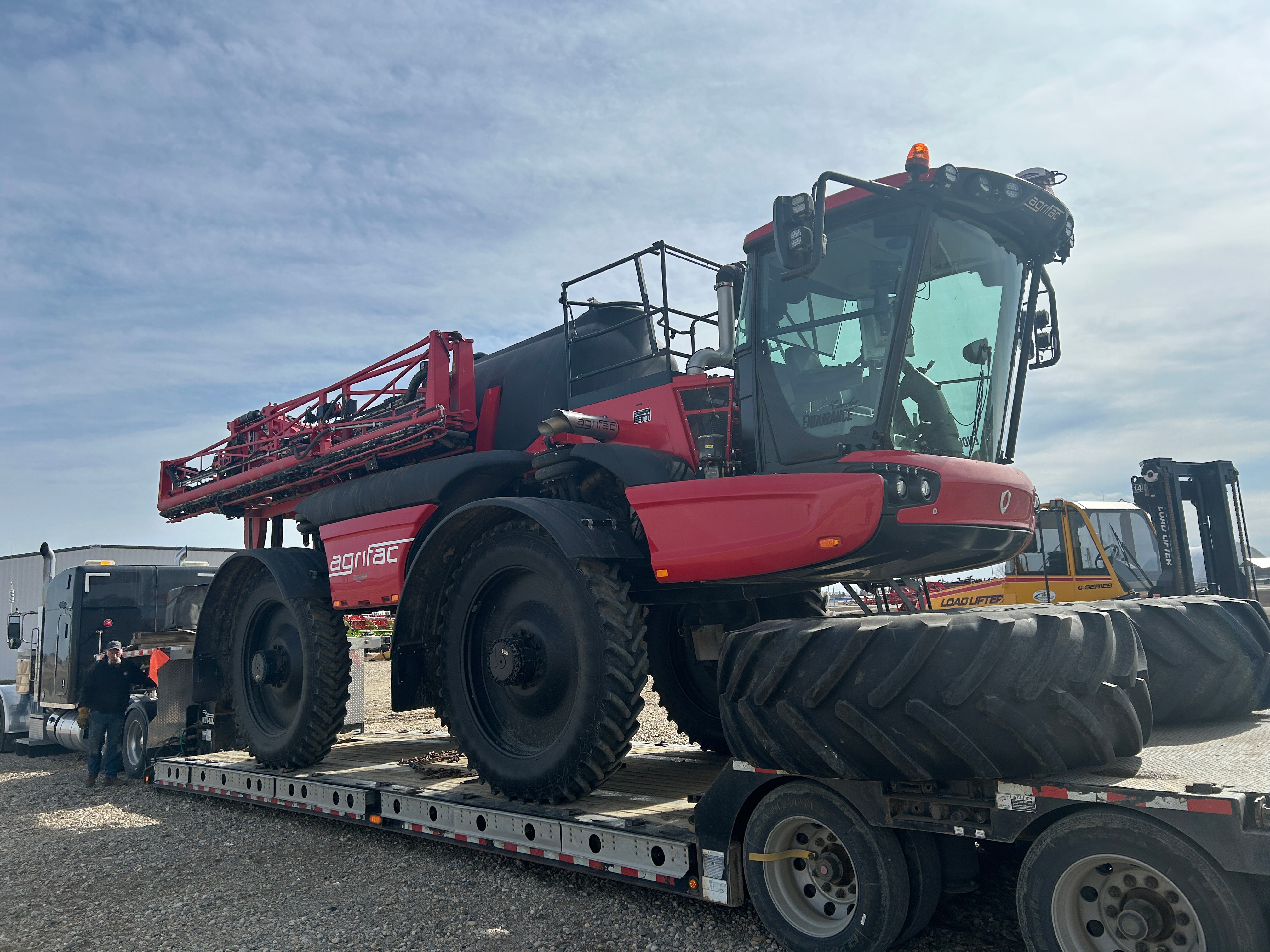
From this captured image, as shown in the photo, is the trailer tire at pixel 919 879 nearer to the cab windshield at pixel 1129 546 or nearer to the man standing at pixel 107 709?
the man standing at pixel 107 709

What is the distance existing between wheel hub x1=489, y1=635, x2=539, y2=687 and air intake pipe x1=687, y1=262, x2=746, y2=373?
1.95 meters

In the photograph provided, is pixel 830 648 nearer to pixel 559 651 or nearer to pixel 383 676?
pixel 559 651

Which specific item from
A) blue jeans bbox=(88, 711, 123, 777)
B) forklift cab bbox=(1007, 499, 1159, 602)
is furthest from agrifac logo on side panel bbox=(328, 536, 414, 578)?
forklift cab bbox=(1007, 499, 1159, 602)

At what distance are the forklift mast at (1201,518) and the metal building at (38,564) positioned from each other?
1261 centimetres

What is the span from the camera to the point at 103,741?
1008cm

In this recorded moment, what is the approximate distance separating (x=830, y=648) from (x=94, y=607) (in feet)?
37.6

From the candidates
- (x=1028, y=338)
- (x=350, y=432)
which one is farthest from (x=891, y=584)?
(x=350, y=432)

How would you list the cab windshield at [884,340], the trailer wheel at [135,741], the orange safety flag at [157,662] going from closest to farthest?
1. the cab windshield at [884,340]
2. the orange safety flag at [157,662]
3. the trailer wheel at [135,741]

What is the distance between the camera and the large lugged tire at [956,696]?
321 centimetres

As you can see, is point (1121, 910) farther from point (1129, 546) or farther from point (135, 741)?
point (1129, 546)

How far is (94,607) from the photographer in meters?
12.0

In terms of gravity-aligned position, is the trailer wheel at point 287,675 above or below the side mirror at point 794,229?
below

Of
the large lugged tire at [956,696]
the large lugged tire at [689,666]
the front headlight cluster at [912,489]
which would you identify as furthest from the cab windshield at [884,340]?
the large lugged tire at [689,666]

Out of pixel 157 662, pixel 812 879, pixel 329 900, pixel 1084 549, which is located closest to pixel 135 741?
pixel 157 662
